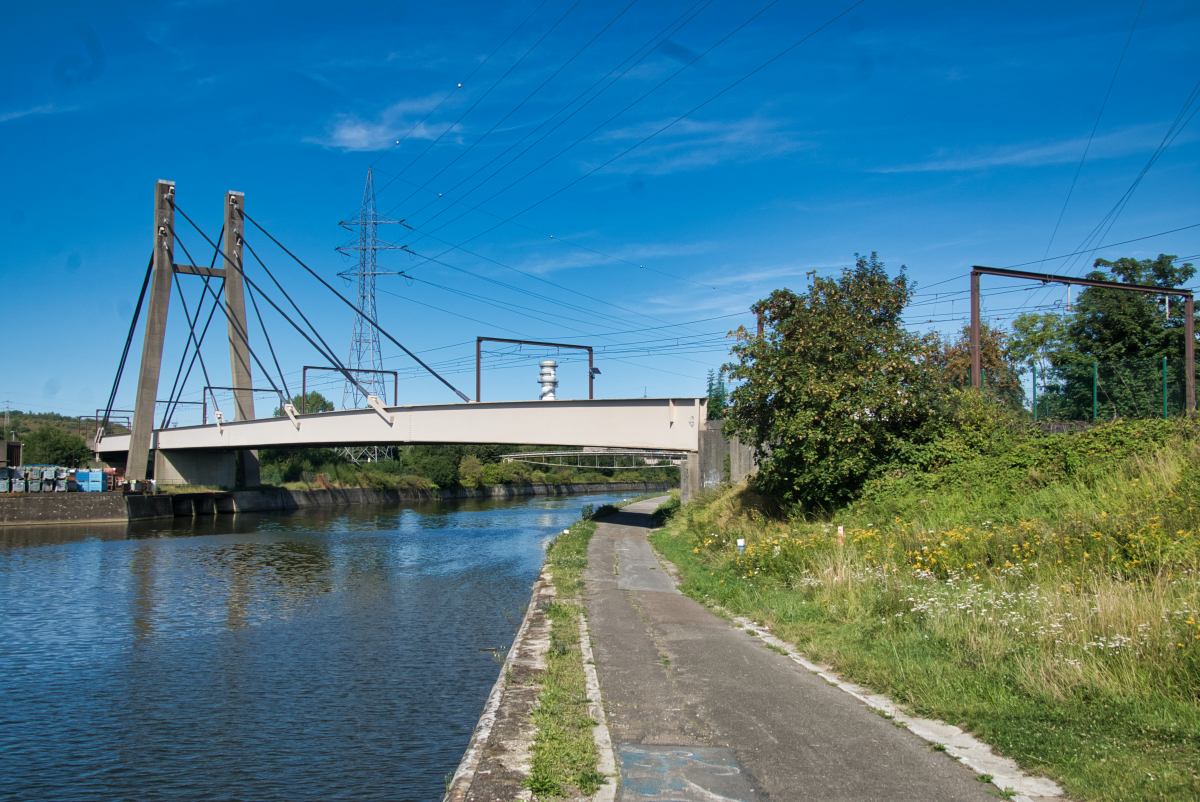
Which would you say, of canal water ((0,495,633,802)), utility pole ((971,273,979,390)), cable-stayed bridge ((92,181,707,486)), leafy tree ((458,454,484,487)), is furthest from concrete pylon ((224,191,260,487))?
utility pole ((971,273,979,390))

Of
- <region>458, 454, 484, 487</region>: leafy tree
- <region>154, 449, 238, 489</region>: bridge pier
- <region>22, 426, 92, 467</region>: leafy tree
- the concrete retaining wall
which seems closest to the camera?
the concrete retaining wall

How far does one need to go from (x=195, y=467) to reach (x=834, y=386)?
179 ft

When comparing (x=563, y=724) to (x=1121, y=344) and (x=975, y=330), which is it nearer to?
(x=975, y=330)

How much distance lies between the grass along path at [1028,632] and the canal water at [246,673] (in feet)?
16.0

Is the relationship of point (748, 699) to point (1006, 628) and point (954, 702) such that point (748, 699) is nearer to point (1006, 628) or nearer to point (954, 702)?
point (954, 702)

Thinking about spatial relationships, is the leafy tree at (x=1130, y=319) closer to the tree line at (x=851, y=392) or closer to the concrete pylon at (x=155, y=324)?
the tree line at (x=851, y=392)

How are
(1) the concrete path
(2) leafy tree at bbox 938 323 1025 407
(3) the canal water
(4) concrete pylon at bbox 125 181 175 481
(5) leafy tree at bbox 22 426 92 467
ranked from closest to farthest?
(1) the concrete path, (3) the canal water, (2) leafy tree at bbox 938 323 1025 407, (4) concrete pylon at bbox 125 181 175 481, (5) leafy tree at bbox 22 426 92 467

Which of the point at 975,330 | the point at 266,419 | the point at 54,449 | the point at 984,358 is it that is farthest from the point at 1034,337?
the point at 54,449

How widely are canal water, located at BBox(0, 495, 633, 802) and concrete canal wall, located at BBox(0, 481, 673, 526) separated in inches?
811

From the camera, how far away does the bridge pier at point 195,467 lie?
57.3 metres

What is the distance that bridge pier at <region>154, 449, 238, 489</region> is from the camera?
5734cm

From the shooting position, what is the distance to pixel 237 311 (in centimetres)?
5053

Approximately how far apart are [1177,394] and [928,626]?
15213 mm

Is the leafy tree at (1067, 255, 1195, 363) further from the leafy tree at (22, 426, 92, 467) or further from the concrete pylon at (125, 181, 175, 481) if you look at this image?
the leafy tree at (22, 426, 92, 467)
